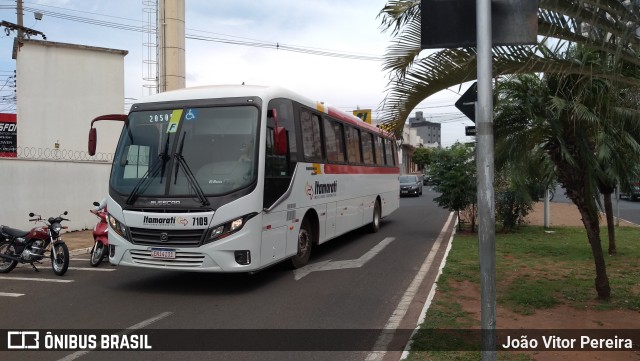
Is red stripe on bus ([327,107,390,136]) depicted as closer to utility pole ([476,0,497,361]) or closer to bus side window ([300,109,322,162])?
bus side window ([300,109,322,162])

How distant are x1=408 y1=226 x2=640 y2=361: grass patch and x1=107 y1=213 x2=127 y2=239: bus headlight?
4.53 metres

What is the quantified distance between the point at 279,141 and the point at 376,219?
26.9ft

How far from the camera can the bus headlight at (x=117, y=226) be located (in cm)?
783

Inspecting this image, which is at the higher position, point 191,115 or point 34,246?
point 191,115

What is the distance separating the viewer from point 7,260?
941 cm

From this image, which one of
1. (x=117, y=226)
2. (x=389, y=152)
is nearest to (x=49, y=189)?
(x=117, y=226)

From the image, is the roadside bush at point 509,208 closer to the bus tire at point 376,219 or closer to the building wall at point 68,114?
the bus tire at point 376,219

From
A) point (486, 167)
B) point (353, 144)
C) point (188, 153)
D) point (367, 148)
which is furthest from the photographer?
point (367, 148)

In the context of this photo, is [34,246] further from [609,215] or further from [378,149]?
[609,215]

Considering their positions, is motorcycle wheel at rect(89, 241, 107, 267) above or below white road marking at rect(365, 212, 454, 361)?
above

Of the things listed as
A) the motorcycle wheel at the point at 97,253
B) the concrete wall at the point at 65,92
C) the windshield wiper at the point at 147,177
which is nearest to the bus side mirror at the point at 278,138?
the windshield wiper at the point at 147,177

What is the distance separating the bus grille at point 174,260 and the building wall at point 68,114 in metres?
8.03

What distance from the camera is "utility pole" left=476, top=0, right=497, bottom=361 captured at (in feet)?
11.9

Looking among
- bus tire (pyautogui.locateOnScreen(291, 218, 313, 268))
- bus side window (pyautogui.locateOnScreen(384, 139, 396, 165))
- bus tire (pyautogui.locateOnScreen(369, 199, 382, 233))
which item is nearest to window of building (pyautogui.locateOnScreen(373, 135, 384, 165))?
bus side window (pyautogui.locateOnScreen(384, 139, 396, 165))
